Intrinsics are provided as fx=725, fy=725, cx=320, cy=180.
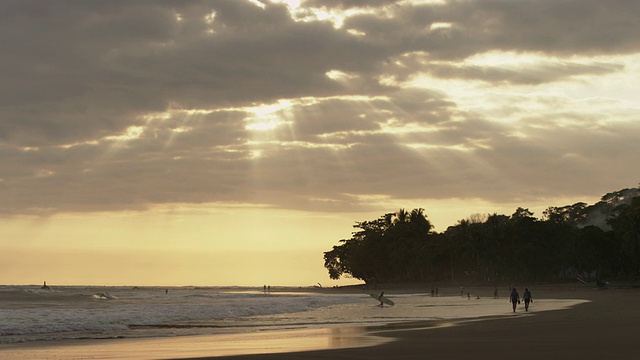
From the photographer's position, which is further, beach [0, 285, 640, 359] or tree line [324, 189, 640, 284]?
tree line [324, 189, 640, 284]

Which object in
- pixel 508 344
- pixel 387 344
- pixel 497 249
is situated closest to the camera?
pixel 508 344

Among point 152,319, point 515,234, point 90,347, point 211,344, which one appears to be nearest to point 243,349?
point 211,344

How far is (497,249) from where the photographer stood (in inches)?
5546

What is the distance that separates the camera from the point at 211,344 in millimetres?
26500

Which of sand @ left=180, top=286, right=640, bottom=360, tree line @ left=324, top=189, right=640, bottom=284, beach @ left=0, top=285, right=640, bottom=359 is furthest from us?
tree line @ left=324, top=189, right=640, bottom=284

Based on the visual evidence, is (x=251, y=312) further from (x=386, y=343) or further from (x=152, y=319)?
(x=386, y=343)

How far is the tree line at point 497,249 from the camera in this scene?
122688 mm

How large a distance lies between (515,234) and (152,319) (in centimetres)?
10411

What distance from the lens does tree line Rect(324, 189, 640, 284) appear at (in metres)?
123

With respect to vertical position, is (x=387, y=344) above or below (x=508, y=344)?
below

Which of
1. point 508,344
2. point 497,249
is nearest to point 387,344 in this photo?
point 508,344

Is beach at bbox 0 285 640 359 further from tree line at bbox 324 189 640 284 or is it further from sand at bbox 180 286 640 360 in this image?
tree line at bbox 324 189 640 284

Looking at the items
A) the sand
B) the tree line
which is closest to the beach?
the sand

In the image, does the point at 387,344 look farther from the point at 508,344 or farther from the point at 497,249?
the point at 497,249
